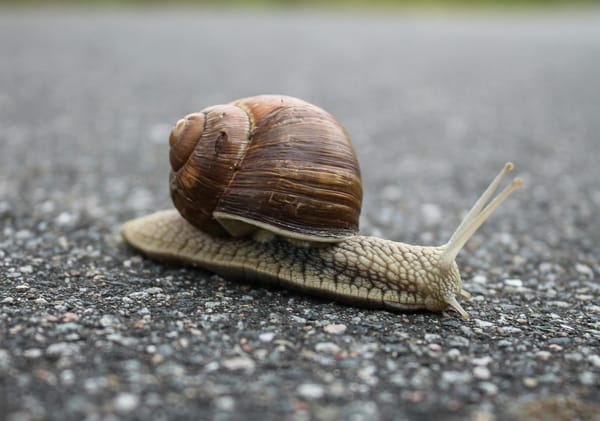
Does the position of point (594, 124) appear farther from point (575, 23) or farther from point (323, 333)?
point (575, 23)

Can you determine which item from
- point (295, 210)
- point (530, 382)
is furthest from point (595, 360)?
point (295, 210)

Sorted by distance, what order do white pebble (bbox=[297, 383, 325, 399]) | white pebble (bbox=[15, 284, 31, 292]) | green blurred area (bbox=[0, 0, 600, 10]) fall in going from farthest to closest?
green blurred area (bbox=[0, 0, 600, 10])
white pebble (bbox=[15, 284, 31, 292])
white pebble (bbox=[297, 383, 325, 399])

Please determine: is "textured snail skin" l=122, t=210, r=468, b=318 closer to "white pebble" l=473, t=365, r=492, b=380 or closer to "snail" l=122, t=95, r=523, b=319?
"snail" l=122, t=95, r=523, b=319

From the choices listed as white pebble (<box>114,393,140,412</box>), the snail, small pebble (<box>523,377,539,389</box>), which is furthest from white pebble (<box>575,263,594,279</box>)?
white pebble (<box>114,393,140,412</box>)

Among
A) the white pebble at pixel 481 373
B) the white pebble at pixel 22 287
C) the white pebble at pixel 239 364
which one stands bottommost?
the white pebble at pixel 22 287

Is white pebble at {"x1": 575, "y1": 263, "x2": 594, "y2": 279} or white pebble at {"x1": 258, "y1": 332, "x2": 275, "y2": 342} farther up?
white pebble at {"x1": 575, "y1": 263, "x2": 594, "y2": 279}

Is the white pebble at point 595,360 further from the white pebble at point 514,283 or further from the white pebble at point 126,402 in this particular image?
the white pebble at point 126,402

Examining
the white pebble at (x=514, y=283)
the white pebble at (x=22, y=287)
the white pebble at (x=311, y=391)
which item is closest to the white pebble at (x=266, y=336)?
the white pebble at (x=311, y=391)
